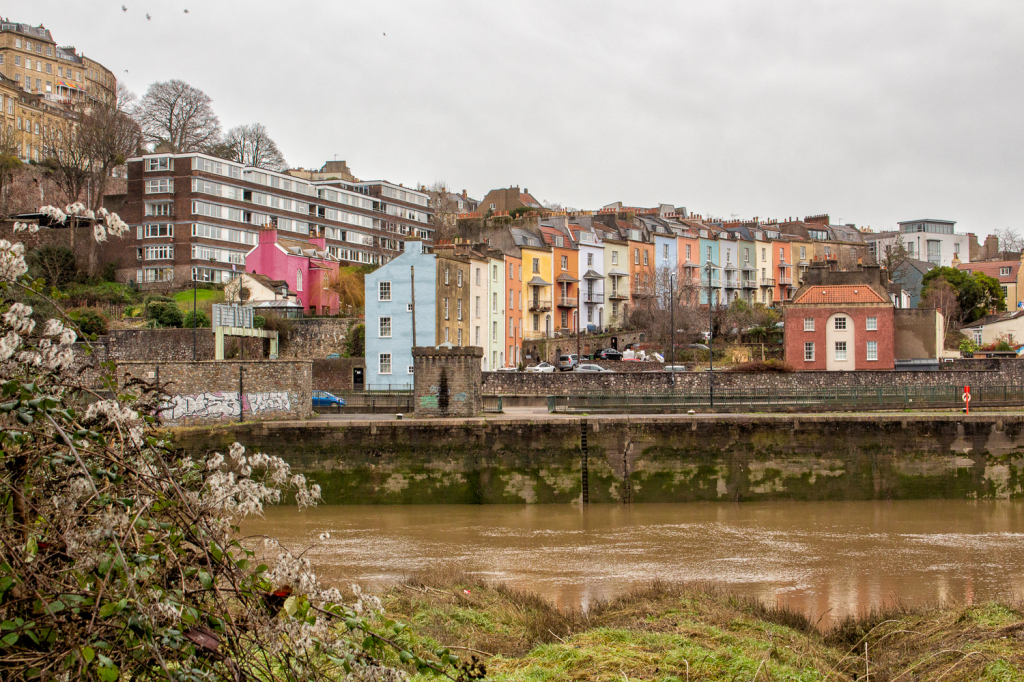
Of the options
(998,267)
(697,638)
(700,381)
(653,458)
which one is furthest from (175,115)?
(998,267)

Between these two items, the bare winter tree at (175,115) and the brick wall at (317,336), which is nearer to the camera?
the brick wall at (317,336)

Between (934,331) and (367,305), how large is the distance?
1093 inches

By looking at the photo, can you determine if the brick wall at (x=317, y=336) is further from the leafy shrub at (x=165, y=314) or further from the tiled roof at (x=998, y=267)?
the tiled roof at (x=998, y=267)

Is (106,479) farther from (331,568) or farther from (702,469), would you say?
(702,469)

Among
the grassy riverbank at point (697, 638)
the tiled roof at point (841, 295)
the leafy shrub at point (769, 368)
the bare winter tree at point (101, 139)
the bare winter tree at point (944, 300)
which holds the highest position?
the bare winter tree at point (101, 139)

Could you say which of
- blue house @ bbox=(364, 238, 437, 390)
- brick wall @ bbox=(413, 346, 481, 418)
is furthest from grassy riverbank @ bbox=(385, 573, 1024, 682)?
blue house @ bbox=(364, 238, 437, 390)

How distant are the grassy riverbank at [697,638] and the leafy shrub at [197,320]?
3314cm

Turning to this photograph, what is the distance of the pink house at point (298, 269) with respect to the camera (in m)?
51.3

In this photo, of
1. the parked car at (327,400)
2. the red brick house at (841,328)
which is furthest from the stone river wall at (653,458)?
the red brick house at (841,328)

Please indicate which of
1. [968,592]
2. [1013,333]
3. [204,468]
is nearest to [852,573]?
[968,592]

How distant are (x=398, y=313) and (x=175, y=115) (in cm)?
3677

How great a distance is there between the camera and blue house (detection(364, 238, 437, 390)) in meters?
40.5

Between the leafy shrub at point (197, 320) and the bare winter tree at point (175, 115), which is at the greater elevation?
the bare winter tree at point (175, 115)

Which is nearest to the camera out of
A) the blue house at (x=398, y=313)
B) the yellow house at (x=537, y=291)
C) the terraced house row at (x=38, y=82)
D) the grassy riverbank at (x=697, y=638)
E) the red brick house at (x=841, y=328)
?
the grassy riverbank at (x=697, y=638)
